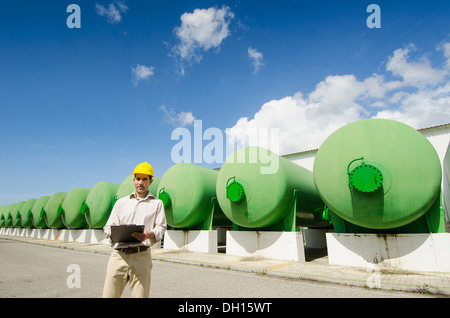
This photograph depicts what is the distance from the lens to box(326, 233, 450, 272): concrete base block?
5.75 meters

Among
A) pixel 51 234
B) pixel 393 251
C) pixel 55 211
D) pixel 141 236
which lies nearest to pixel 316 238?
pixel 393 251

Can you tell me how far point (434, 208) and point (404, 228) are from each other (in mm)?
797

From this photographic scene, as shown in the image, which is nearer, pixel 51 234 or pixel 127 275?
pixel 127 275

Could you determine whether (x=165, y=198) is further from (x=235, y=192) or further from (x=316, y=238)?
(x=316, y=238)

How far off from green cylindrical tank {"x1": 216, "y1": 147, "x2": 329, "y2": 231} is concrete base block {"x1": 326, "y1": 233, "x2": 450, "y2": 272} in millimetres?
1535

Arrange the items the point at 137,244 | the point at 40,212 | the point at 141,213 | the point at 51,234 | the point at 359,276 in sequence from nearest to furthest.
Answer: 1. the point at 137,244
2. the point at 141,213
3. the point at 359,276
4. the point at 51,234
5. the point at 40,212

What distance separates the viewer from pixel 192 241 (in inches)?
415

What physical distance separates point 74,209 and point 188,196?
35.3ft

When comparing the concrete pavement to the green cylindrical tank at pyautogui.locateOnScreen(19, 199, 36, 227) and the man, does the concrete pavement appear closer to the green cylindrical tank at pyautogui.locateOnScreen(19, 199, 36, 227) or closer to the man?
the man

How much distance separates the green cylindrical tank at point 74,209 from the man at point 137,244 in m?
16.0

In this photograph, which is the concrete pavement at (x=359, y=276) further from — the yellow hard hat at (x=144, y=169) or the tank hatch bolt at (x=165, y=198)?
the yellow hard hat at (x=144, y=169)

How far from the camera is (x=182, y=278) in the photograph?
5574 millimetres

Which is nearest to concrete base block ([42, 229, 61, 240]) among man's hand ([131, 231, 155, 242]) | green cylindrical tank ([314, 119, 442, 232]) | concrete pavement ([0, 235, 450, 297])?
concrete pavement ([0, 235, 450, 297])
